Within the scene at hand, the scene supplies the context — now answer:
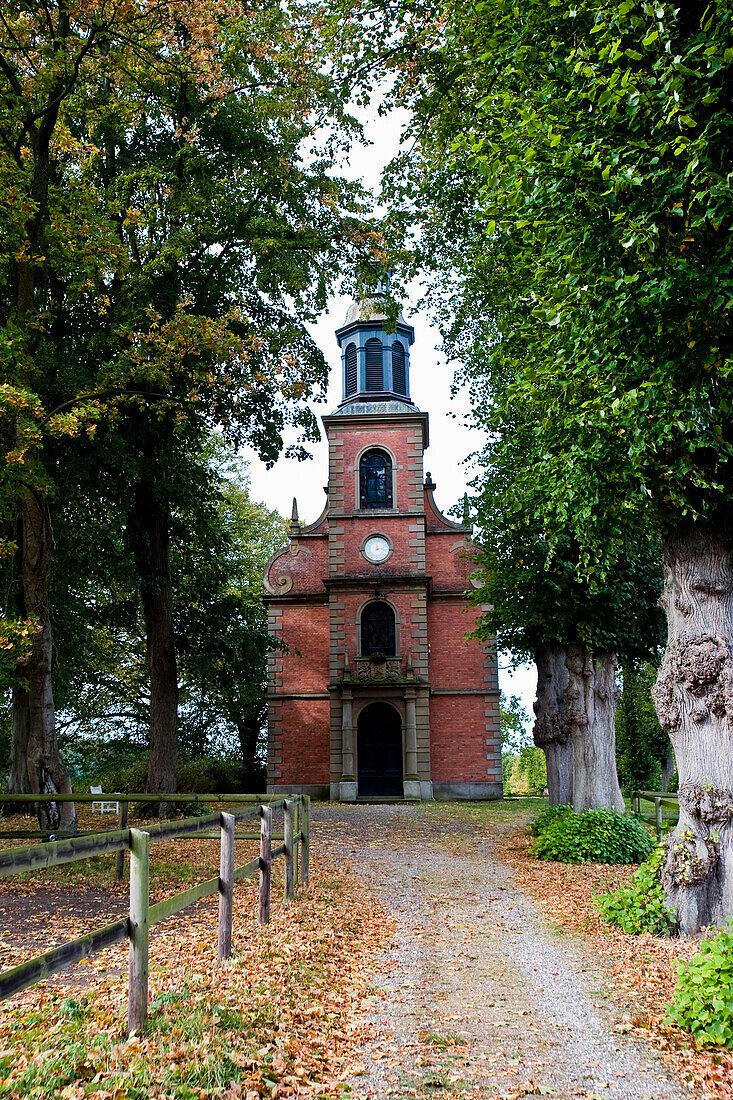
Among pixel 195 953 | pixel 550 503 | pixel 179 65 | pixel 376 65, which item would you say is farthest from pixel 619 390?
pixel 179 65

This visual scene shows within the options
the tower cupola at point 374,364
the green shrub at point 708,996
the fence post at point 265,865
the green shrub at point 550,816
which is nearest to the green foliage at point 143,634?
the tower cupola at point 374,364

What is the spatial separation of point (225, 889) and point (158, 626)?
12.1 meters

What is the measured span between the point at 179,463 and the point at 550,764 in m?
9.97

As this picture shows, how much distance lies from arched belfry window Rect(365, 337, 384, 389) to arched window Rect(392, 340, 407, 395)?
50cm

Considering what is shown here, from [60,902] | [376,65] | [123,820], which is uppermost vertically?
[376,65]

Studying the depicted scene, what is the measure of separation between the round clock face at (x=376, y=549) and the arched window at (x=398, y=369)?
19.2 ft

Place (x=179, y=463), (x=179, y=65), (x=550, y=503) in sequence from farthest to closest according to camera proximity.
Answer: (x=179, y=463) → (x=179, y=65) → (x=550, y=503)

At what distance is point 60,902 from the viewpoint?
31.4ft

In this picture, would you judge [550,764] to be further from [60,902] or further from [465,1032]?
[465,1032]

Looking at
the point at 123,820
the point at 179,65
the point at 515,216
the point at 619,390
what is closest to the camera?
the point at 619,390

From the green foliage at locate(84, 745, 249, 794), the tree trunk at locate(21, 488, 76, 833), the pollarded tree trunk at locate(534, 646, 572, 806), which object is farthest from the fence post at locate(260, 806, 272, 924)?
the green foliage at locate(84, 745, 249, 794)

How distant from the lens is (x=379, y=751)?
28672 mm

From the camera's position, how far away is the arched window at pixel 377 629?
29359 millimetres

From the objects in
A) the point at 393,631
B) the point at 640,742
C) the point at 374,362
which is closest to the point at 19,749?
the point at 393,631
